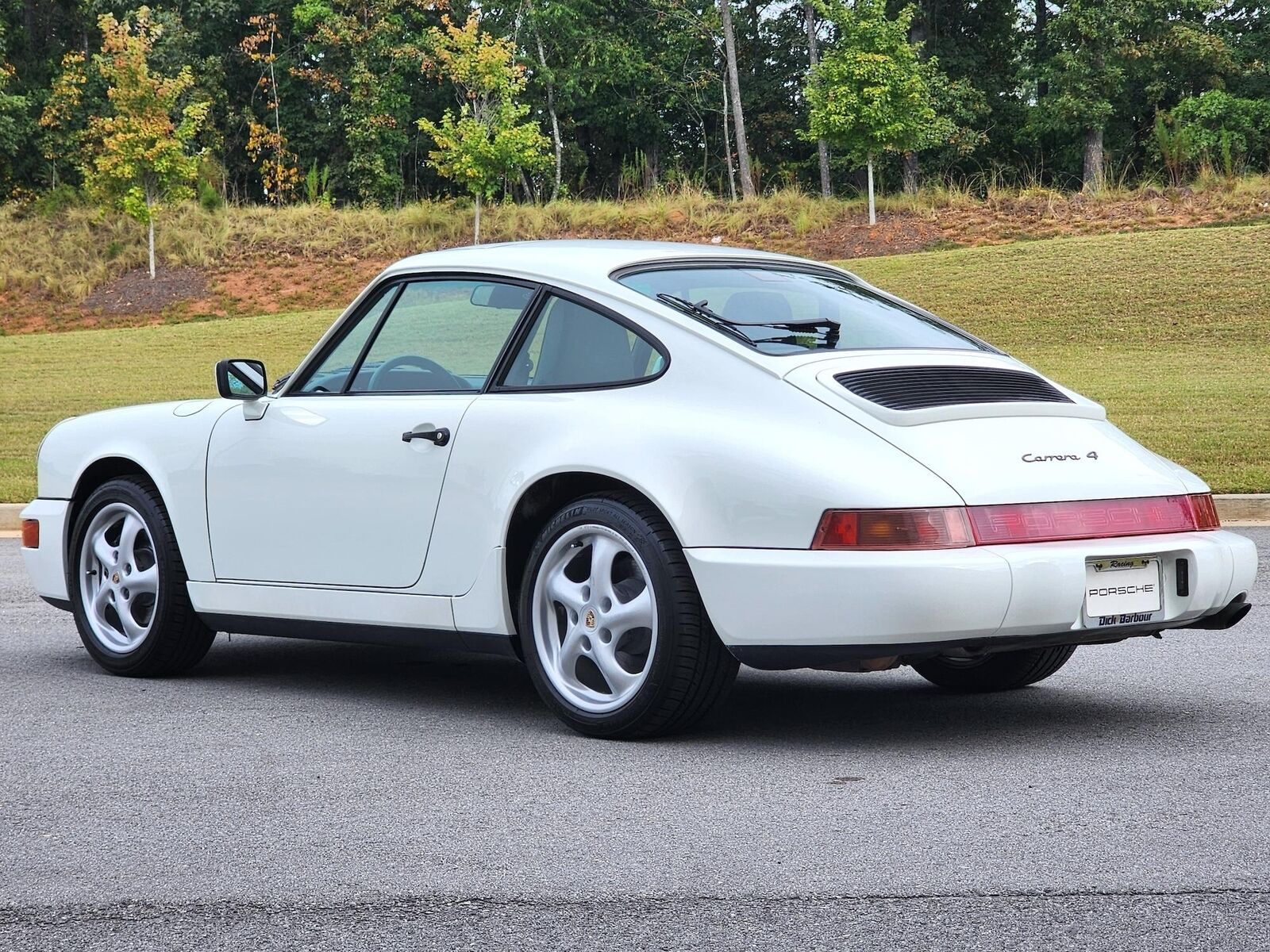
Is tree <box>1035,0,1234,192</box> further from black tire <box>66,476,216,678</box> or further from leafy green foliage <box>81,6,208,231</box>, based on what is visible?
black tire <box>66,476,216,678</box>

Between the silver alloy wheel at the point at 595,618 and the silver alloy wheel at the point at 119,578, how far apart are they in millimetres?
1967

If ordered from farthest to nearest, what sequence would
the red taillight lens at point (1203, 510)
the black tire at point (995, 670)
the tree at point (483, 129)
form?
the tree at point (483, 129) → the black tire at point (995, 670) → the red taillight lens at point (1203, 510)

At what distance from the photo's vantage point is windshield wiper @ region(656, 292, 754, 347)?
17.1 ft

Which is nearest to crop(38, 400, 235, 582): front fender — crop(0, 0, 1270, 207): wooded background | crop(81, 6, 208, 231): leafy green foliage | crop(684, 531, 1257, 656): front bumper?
crop(684, 531, 1257, 656): front bumper

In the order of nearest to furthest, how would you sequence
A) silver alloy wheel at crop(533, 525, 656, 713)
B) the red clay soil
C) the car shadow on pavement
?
silver alloy wheel at crop(533, 525, 656, 713)
the car shadow on pavement
the red clay soil

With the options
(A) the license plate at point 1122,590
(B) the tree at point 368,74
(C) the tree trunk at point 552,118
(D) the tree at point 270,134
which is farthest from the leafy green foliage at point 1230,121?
(A) the license plate at point 1122,590


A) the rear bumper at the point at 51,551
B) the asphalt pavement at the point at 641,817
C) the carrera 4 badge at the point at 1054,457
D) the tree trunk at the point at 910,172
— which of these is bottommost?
the asphalt pavement at the point at 641,817

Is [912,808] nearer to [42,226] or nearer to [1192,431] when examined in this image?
[1192,431]

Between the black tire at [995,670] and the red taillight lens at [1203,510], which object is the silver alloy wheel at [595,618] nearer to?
the black tire at [995,670]

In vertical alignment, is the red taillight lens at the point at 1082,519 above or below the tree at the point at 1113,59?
below

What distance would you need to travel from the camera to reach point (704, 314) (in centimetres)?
534

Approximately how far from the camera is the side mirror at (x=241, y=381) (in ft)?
20.4

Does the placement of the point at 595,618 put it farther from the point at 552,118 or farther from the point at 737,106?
the point at 552,118

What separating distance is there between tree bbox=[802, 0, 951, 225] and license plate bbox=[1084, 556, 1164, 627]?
125ft
